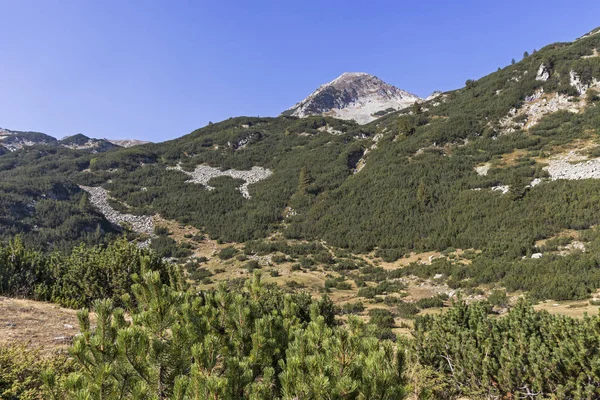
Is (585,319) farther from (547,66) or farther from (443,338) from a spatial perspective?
(547,66)

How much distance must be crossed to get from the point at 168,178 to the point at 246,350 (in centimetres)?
5151

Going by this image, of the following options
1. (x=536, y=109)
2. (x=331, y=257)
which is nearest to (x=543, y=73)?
(x=536, y=109)

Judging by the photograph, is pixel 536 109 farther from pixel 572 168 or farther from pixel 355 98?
pixel 355 98

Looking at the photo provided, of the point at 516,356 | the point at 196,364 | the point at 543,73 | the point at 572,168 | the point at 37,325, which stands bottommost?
the point at 516,356

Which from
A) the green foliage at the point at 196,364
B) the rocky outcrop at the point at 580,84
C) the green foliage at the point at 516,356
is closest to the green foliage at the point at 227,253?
the green foliage at the point at 516,356

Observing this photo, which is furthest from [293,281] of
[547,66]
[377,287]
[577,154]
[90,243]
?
[547,66]

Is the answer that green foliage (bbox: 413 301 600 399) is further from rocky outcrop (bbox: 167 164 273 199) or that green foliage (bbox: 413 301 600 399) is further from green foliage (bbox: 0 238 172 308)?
rocky outcrop (bbox: 167 164 273 199)

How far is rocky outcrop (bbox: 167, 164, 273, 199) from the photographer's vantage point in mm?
50719

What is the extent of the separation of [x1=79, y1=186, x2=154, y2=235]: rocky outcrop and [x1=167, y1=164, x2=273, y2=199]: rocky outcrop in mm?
12321

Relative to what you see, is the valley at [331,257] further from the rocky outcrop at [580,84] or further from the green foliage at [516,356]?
the rocky outcrop at [580,84]

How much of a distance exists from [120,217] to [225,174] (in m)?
18.8

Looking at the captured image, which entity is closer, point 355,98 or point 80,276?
point 80,276

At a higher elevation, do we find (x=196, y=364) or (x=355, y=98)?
(x=355, y=98)

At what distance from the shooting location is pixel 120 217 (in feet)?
126
